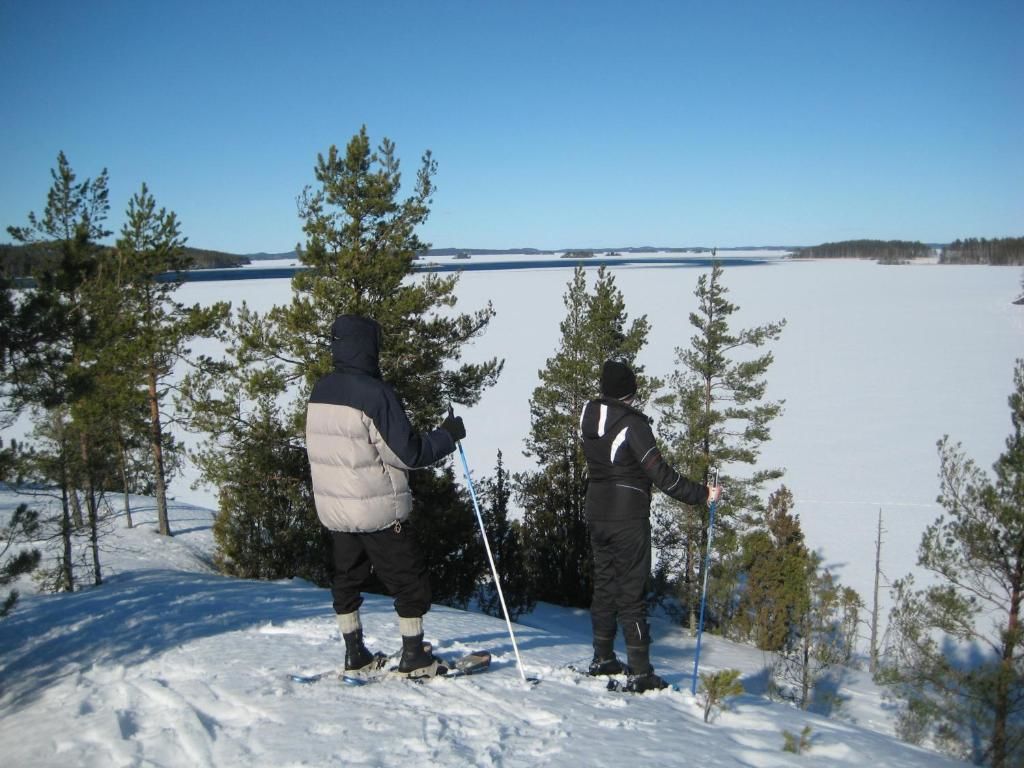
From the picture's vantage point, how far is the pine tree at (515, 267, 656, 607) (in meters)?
19.2

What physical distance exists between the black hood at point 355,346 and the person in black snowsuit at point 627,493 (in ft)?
4.99

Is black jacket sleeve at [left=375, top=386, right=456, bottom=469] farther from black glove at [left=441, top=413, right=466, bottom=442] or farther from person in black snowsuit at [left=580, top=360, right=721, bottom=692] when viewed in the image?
person in black snowsuit at [left=580, top=360, right=721, bottom=692]

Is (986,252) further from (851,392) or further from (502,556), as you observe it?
(502,556)

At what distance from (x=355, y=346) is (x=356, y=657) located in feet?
6.50

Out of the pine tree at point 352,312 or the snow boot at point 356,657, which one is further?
the pine tree at point 352,312

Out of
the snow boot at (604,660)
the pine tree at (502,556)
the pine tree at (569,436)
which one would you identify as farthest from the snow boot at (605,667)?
the pine tree at (569,436)

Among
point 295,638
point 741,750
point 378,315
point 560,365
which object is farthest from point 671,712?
point 560,365

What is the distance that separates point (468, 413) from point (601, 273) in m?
25.9

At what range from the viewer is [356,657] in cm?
447

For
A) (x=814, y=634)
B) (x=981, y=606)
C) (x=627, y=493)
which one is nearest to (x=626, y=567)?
(x=627, y=493)

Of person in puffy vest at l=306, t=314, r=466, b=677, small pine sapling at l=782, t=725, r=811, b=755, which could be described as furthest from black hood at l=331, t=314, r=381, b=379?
small pine sapling at l=782, t=725, r=811, b=755

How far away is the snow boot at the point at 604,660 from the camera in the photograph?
195 inches

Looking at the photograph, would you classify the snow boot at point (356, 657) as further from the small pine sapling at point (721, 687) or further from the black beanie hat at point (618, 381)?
the black beanie hat at point (618, 381)

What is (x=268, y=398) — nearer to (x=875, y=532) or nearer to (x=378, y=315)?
(x=378, y=315)
